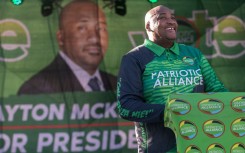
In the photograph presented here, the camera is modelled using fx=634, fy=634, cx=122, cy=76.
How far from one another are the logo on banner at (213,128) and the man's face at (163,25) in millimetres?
556

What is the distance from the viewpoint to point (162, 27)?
3283mm

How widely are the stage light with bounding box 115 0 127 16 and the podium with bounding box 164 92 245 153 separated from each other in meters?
3.95

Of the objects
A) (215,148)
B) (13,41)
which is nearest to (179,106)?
(215,148)

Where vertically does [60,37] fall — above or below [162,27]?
below

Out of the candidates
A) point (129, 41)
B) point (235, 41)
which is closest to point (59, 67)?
point (129, 41)

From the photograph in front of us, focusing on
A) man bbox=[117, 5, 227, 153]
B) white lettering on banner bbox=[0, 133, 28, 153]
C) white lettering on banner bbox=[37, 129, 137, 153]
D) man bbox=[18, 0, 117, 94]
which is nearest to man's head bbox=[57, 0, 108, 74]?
man bbox=[18, 0, 117, 94]

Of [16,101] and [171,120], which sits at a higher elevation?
[171,120]

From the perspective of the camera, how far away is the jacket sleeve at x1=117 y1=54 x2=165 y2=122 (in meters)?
3.04

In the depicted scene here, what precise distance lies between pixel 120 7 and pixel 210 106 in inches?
158

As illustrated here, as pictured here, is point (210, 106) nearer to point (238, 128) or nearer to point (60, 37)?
point (238, 128)

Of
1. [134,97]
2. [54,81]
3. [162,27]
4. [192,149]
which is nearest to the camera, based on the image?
[192,149]

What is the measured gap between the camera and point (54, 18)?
6766mm

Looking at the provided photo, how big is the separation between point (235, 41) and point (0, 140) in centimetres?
275

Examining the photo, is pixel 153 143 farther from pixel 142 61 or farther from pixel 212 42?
pixel 212 42
